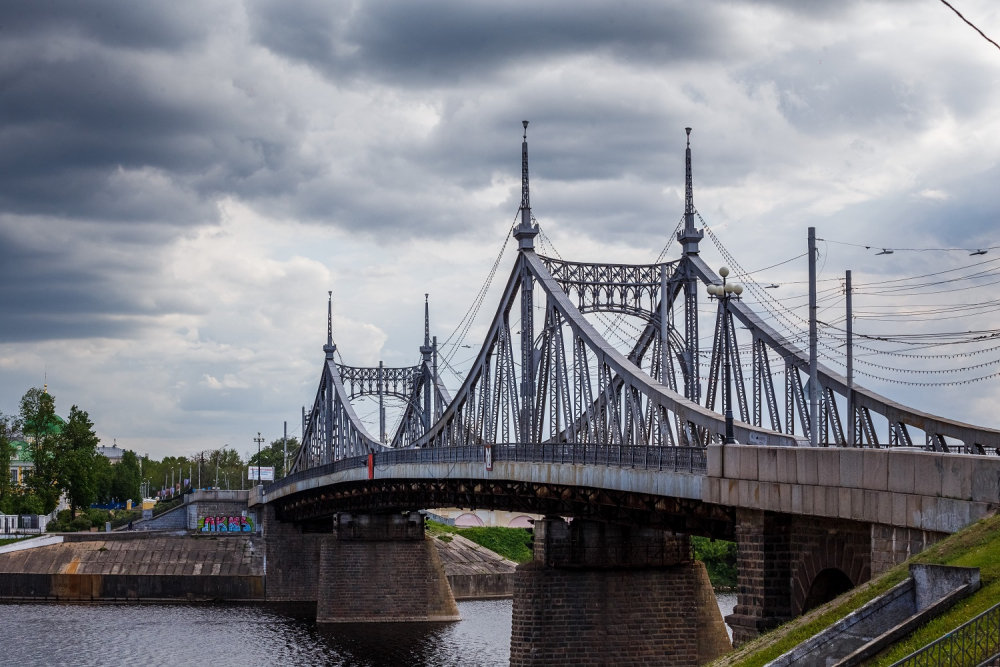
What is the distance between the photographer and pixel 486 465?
157ft

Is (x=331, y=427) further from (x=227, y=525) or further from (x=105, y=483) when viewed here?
(x=105, y=483)

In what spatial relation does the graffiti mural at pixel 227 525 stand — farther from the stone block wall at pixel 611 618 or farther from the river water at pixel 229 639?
the stone block wall at pixel 611 618

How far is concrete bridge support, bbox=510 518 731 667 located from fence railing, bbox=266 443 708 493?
9.28ft

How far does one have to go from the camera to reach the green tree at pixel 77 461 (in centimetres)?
11606

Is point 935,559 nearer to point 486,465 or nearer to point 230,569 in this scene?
point 486,465


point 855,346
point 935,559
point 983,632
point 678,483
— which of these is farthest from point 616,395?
point 983,632

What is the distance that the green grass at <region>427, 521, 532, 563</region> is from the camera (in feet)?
342

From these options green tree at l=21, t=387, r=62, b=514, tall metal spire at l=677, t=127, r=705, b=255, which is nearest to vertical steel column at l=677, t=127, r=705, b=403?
tall metal spire at l=677, t=127, r=705, b=255

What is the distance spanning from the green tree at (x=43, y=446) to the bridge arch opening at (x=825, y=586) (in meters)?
99.2

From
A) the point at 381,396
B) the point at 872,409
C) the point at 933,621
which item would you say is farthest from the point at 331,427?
the point at 933,621

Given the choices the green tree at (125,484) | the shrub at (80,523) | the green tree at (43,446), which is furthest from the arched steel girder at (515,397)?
the green tree at (125,484)

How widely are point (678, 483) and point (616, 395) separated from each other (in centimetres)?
1415

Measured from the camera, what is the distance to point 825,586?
26.1 meters

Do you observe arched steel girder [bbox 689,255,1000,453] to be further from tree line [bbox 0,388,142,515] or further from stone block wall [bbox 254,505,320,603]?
tree line [bbox 0,388,142,515]
